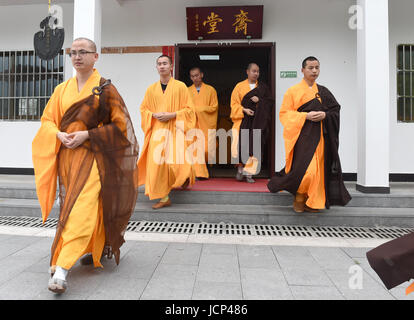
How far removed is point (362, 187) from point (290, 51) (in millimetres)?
2987

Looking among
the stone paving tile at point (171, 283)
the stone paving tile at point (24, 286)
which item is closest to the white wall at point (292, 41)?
the stone paving tile at point (171, 283)

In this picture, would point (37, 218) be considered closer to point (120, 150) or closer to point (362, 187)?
point (120, 150)

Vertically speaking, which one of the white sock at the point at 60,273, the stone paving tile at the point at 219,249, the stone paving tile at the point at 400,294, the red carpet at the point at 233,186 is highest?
the red carpet at the point at 233,186

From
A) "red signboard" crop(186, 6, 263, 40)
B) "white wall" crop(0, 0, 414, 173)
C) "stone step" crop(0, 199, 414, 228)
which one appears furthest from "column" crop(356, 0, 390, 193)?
"red signboard" crop(186, 6, 263, 40)

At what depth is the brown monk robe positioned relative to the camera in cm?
118

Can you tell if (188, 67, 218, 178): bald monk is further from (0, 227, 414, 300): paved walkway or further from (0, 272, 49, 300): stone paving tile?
(0, 272, 49, 300): stone paving tile

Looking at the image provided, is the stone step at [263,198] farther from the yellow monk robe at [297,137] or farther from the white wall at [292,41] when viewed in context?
the white wall at [292,41]

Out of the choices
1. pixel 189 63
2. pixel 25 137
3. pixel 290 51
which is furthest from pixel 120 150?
pixel 189 63

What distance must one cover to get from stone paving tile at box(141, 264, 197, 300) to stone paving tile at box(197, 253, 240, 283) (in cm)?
9

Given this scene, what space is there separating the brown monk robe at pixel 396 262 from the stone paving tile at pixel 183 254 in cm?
162

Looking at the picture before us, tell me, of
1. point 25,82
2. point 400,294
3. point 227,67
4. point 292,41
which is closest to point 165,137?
point 400,294

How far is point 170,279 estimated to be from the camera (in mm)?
2197
